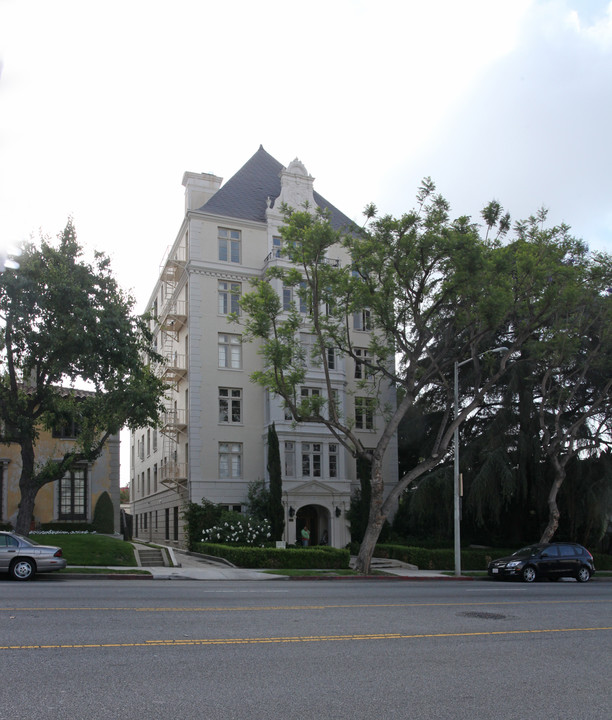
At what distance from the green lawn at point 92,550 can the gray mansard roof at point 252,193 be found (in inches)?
747

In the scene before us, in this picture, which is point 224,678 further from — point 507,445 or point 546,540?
point 507,445

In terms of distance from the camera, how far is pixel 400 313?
25.6 m

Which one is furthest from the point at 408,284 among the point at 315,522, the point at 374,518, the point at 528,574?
the point at 315,522

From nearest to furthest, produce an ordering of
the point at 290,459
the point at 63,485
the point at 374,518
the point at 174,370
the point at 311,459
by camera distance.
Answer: the point at 374,518, the point at 63,485, the point at 290,459, the point at 311,459, the point at 174,370

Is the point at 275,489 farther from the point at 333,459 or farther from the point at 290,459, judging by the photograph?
the point at 333,459

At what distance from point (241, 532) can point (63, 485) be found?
9.24 metres

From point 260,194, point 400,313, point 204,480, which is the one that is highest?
point 260,194

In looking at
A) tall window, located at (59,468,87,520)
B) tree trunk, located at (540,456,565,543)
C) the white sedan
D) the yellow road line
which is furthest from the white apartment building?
the yellow road line

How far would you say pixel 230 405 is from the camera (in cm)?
3803

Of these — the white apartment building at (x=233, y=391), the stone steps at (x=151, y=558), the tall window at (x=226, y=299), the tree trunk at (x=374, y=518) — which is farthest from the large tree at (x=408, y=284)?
the tall window at (x=226, y=299)

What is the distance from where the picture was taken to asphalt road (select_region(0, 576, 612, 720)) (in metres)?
6.29

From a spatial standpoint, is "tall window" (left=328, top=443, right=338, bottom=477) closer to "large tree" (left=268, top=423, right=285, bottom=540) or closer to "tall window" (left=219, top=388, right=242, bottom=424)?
"large tree" (left=268, top=423, right=285, bottom=540)

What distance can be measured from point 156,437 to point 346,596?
33.8 m

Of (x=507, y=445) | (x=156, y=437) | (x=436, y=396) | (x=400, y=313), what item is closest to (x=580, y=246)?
(x=400, y=313)
